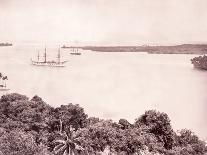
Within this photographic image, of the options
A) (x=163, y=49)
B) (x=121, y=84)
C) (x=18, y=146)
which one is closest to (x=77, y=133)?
(x=18, y=146)

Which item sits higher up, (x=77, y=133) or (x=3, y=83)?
(x=3, y=83)

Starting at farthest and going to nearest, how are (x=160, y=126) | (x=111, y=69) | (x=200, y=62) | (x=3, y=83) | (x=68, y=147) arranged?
(x=3, y=83) → (x=111, y=69) → (x=200, y=62) → (x=160, y=126) → (x=68, y=147)

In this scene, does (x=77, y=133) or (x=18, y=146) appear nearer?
(x=18, y=146)

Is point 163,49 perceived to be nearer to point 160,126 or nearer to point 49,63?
point 160,126

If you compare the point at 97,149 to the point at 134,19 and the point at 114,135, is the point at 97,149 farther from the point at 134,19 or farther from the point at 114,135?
the point at 134,19

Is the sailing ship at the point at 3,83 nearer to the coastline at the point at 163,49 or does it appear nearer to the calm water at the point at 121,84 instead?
the calm water at the point at 121,84

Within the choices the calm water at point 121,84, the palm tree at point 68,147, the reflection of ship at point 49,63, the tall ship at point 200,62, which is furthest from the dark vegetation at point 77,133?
the tall ship at point 200,62
